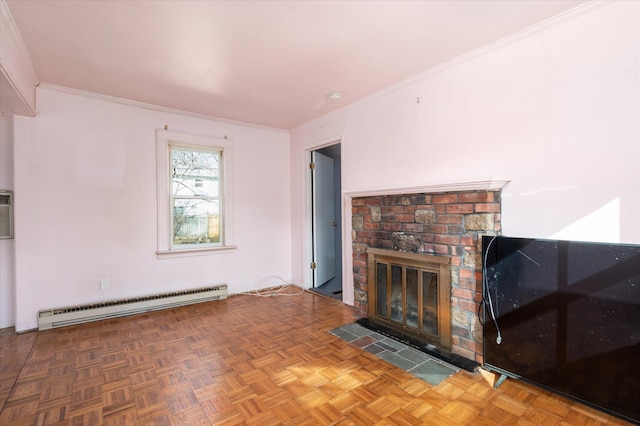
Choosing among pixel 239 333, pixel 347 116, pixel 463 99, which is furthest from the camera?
pixel 347 116

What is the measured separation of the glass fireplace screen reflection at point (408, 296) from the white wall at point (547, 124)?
0.78 meters

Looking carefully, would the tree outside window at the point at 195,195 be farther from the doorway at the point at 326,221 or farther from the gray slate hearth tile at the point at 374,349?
the gray slate hearth tile at the point at 374,349

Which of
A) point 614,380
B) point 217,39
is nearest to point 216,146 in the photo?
point 217,39

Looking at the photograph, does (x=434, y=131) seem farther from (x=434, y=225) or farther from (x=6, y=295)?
(x=6, y=295)

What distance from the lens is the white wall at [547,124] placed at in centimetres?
183

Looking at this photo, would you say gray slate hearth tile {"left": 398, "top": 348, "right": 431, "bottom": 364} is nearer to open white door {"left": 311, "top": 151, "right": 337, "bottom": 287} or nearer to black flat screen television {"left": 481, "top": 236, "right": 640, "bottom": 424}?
black flat screen television {"left": 481, "top": 236, "right": 640, "bottom": 424}

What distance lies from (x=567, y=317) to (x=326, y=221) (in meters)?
3.36

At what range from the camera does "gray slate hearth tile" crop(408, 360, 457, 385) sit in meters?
2.16

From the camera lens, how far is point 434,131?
2.82m

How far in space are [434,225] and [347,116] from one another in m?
1.82

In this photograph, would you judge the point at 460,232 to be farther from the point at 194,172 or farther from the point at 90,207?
the point at 90,207

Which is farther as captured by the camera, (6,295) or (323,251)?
(323,251)

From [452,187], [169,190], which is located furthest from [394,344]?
[169,190]

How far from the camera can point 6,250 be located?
3193 millimetres
